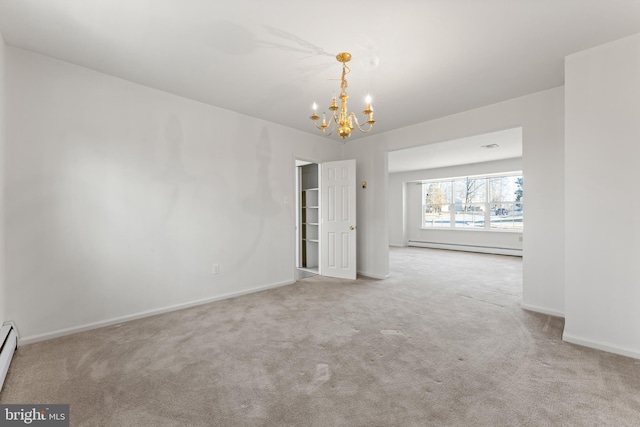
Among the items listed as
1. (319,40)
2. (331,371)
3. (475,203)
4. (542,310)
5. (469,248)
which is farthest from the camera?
(475,203)

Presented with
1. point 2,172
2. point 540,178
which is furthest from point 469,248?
point 2,172

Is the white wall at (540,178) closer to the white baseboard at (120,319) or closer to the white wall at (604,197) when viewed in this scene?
the white wall at (604,197)

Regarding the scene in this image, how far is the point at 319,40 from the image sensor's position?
234 cm

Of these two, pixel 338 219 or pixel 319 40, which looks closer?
pixel 319 40

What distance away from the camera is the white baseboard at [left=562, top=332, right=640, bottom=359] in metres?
2.30

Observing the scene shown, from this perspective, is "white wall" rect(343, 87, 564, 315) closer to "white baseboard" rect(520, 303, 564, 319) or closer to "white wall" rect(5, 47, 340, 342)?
"white baseboard" rect(520, 303, 564, 319)

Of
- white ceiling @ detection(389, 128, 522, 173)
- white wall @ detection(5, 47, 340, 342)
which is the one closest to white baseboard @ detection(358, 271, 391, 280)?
white wall @ detection(5, 47, 340, 342)

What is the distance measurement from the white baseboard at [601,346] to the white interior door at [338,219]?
2.98 meters

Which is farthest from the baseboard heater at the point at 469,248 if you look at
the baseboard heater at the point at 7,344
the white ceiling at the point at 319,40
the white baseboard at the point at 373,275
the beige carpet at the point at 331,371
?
the baseboard heater at the point at 7,344

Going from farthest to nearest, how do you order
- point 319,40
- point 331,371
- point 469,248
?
1. point 469,248
2. point 319,40
3. point 331,371

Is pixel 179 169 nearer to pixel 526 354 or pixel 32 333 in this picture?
pixel 32 333

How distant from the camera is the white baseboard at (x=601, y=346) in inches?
90.6

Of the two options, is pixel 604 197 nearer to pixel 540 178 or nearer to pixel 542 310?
pixel 540 178

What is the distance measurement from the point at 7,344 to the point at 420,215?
966cm
